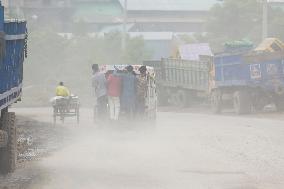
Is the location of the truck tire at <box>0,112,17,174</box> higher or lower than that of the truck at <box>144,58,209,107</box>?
Answer: lower

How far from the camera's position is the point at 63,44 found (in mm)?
65000

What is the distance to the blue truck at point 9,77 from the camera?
11.9m

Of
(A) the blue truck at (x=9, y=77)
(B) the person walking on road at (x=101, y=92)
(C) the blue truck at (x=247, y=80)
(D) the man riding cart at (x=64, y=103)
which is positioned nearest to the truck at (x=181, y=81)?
(C) the blue truck at (x=247, y=80)

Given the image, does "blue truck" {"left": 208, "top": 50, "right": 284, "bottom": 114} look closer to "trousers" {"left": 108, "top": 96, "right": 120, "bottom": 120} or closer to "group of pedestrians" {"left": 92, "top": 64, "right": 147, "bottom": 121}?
"group of pedestrians" {"left": 92, "top": 64, "right": 147, "bottom": 121}

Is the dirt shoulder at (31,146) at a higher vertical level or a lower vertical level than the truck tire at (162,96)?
lower

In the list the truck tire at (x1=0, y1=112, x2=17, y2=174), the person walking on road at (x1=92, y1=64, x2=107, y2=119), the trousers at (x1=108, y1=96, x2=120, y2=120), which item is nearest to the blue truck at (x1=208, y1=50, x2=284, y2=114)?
the person walking on road at (x1=92, y1=64, x2=107, y2=119)

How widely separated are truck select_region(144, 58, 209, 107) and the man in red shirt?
1365 centimetres

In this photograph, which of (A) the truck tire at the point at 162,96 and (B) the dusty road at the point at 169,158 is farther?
(A) the truck tire at the point at 162,96

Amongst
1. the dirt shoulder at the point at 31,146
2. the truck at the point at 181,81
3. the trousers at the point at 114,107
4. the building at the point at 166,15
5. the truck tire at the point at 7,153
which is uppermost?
the building at the point at 166,15

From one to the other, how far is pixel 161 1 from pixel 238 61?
2798 inches

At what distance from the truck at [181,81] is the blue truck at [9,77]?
819 inches

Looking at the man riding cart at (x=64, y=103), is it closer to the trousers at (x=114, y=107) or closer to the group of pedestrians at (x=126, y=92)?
the group of pedestrians at (x=126, y=92)

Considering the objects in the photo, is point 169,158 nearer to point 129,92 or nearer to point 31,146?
point 31,146

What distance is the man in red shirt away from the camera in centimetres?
2117
